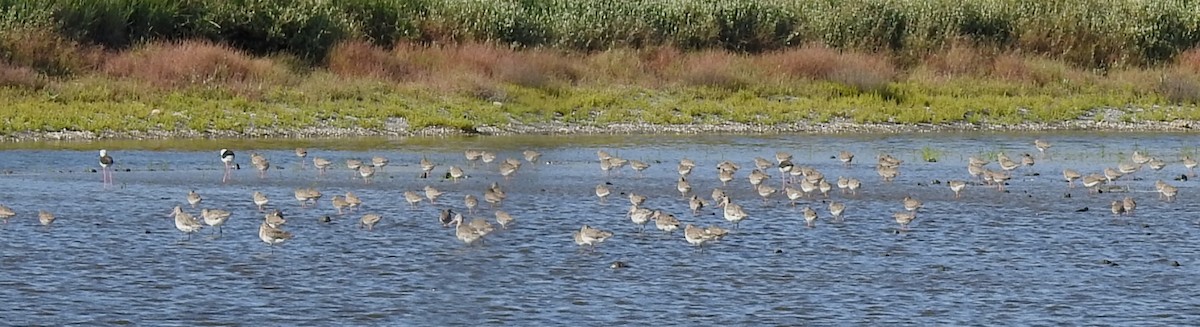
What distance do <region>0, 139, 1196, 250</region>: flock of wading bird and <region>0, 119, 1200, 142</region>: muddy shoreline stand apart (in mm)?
4099

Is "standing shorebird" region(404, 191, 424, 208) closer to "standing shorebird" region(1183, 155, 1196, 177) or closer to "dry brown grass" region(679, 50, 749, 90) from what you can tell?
"standing shorebird" region(1183, 155, 1196, 177)

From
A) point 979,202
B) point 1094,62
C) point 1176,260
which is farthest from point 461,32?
point 1176,260

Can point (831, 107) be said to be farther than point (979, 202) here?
Yes

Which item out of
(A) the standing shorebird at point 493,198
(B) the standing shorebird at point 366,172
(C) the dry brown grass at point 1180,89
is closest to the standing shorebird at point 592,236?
(A) the standing shorebird at point 493,198

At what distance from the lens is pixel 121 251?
16.6m

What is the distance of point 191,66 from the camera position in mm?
33188

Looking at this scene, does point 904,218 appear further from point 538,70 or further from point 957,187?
point 538,70

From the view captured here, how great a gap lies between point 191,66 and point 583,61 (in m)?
7.88

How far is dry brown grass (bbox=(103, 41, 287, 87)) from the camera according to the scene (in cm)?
3281

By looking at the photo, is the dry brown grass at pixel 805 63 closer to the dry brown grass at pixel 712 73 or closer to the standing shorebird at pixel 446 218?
the dry brown grass at pixel 712 73

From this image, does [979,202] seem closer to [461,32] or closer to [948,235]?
[948,235]

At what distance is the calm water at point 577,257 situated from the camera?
45.3 ft

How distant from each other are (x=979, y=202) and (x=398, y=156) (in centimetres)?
921

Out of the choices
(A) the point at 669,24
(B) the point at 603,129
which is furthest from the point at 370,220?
(A) the point at 669,24
